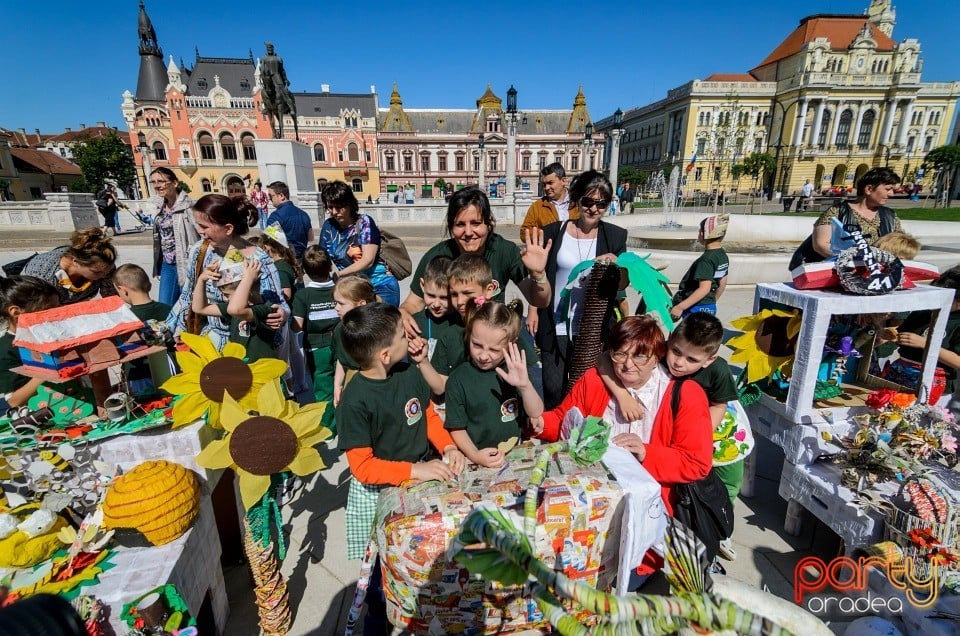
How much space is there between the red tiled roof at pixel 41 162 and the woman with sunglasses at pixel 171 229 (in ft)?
227

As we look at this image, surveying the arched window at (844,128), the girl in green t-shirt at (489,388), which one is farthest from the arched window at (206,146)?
the arched window at (844,128)

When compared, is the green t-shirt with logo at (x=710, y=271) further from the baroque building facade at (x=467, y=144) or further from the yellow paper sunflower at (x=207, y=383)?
the baroque building facade at (x=467, y=144)

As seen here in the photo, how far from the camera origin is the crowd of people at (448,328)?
1957 millimetres

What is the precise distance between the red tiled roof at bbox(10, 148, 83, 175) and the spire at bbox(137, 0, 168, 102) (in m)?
13.2

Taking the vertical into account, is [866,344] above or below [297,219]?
below

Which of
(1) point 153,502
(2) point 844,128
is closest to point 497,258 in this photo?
(1) point 153,502

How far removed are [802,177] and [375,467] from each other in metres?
67.1

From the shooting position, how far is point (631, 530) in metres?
1.40

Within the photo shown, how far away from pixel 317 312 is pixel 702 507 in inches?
122

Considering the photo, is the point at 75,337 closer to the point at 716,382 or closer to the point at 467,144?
the point at 716,382

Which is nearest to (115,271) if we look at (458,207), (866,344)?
(458,207)

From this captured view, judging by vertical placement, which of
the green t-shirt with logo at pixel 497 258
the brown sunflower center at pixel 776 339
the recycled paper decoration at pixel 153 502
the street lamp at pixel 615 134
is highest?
the street lamp at pixel 615 134

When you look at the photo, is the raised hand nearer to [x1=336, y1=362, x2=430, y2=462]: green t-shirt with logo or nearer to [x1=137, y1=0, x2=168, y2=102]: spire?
[x1=336, y1=362, x2=430, y2=462]: green t-shirt with logo

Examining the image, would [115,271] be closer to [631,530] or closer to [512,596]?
[512,596]
